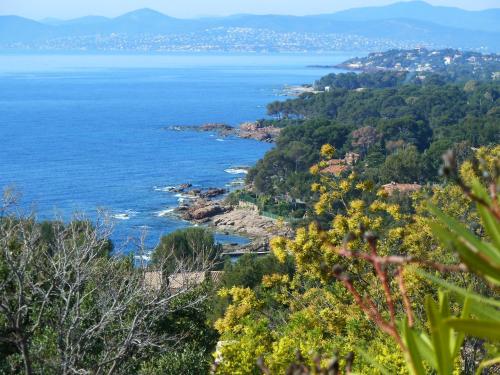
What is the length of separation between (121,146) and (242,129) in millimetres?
12585

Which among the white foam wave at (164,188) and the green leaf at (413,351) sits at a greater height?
the green leaf at (413,351)

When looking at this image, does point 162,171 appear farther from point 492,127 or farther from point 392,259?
point 392,259

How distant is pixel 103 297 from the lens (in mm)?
7320

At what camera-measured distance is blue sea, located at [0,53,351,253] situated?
35656 mm

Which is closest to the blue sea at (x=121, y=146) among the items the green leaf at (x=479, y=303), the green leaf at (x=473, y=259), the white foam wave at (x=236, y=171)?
the white foam wave at (x=236, y=171)

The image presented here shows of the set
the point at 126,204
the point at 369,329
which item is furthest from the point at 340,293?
the point at 126,204

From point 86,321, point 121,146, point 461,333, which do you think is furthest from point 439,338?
point 121,146

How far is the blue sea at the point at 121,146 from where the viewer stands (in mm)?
35656

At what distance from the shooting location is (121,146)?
5462cm

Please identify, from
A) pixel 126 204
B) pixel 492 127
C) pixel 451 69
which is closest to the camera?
pixel 126 204

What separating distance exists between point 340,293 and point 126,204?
3022cm

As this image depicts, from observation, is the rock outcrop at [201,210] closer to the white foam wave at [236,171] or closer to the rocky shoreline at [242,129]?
the white foam wave at [236,171]

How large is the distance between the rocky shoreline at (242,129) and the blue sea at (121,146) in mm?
1343

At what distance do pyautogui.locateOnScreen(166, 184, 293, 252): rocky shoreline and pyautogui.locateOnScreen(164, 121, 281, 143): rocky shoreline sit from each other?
72.5 feet
